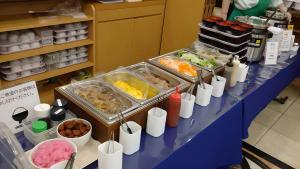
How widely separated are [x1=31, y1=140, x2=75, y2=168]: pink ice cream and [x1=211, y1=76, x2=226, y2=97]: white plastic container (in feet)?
2.83

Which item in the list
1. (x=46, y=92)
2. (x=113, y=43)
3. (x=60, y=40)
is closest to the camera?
(x=60, y=40)

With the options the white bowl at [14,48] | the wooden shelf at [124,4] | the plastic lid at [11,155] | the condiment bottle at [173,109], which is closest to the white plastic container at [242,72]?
the condiment bottle at [173,109]

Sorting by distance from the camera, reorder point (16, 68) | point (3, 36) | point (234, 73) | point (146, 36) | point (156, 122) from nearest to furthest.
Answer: point (156, 122) < point (234, 73) < point (3, 36) < point (16, 68) < point (146, 36)

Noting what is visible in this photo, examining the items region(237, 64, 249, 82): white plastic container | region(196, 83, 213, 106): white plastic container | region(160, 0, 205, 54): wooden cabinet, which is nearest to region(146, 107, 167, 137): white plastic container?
region(196, 83, 213, 106): white plastic container

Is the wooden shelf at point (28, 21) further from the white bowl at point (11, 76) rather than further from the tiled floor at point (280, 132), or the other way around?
the tiled floor at point (280, 132)

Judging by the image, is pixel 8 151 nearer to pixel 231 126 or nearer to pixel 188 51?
pixel 231 126

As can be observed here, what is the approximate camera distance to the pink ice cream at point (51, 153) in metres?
0.88

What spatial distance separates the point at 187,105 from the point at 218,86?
32 cm

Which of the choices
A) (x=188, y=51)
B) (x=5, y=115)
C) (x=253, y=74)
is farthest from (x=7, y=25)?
(x=253, y=74)

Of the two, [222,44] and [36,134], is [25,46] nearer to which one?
[36,134]

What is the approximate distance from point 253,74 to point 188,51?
0.49 meters

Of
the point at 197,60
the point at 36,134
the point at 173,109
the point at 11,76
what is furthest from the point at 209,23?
the point at 11,76

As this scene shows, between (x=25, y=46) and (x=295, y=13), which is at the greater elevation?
(x=295, y=13)

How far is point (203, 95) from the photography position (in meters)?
1.37
